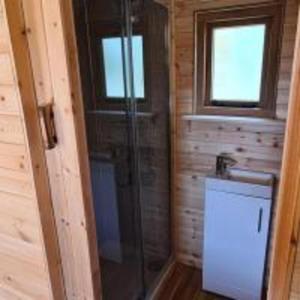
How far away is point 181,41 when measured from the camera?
6.74 ft

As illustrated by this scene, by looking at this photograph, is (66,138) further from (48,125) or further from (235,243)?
(235,243)

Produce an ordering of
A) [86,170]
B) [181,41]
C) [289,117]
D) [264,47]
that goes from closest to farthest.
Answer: [289,117], [86,170], [264,47], [181,41]

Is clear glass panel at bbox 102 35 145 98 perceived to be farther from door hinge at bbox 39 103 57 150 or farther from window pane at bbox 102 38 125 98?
door hinge at bbox 39 103 57 150

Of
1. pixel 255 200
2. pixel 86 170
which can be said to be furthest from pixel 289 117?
pixel 255 200

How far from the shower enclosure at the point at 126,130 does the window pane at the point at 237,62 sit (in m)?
0.36

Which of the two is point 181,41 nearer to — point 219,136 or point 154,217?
point 219,136

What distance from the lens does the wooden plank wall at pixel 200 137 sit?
6.14 feet

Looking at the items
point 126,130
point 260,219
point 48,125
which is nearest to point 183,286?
point 260,219

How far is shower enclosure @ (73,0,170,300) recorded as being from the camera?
54.2 inches

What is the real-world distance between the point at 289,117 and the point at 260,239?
1.42 metres

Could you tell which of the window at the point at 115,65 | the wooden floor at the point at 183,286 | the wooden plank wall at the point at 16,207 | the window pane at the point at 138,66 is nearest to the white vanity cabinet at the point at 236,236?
the wooden floor at the point at 183,286

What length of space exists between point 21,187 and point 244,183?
1.32 meters

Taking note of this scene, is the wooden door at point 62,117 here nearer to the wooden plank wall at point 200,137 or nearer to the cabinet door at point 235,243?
the cabinet door at point 235,243

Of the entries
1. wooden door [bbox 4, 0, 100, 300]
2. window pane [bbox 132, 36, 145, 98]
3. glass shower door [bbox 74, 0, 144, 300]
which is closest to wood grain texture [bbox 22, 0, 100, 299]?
wooden door [bbox 4, 0, 100, 300]
